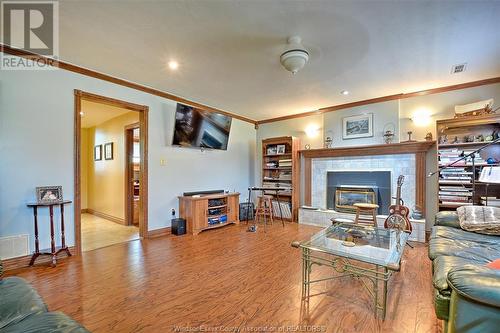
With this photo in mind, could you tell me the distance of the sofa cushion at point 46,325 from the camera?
982 millimetres

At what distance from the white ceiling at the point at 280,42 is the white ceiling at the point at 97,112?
1.48 metres

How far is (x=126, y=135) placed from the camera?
480cm

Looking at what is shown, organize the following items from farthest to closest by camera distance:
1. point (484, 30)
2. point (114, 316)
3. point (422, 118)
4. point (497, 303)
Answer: point (422, 118)
point (484, 30)
point (114, 316)
point (497, 303)

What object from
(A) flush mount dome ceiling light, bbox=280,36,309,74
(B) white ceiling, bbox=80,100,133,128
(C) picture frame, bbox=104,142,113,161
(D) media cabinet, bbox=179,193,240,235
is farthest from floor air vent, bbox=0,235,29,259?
(A) flush mount dome ceiling light, bbox=280,36,309,74

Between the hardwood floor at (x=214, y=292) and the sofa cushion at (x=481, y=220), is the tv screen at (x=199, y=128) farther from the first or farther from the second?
the sofa cushion at (x=481, y=220)

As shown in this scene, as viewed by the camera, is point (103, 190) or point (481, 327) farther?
point (103, 190)

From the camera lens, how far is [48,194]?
275 cm

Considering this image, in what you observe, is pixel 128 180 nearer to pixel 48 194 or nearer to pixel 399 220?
pixel 48 194

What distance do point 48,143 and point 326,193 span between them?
4.53 meters

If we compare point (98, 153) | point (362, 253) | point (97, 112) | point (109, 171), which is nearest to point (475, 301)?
point (362, 253)

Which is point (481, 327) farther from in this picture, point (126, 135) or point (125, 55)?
point (126, 135)

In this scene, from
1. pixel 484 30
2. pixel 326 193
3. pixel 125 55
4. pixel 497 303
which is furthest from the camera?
pixel 326 193

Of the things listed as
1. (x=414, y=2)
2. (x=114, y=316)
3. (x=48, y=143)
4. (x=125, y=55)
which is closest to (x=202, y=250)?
(x=114, y=316)

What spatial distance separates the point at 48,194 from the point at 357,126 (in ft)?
15.9
